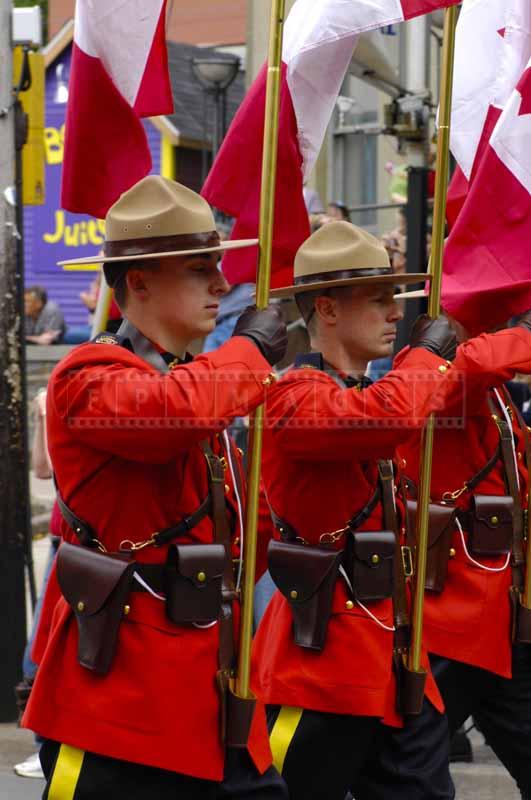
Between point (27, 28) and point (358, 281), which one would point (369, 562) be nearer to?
point (358, 281)

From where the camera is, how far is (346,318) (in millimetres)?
4500

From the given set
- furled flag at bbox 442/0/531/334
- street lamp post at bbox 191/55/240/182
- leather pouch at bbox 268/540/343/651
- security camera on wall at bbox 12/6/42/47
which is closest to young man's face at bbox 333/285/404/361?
furled flag at bbox 442/0/531/334

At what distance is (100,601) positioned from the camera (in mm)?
3570

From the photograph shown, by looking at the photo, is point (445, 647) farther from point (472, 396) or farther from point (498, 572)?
point (472, 396)

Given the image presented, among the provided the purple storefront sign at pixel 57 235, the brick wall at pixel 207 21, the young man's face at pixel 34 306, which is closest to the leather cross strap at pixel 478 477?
the young man's face at pixel 34 306

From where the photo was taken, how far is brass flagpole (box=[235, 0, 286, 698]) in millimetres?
3773

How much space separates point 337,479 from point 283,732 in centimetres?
67

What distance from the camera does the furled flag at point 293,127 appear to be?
485 cm

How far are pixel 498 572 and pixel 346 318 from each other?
1.02 metres

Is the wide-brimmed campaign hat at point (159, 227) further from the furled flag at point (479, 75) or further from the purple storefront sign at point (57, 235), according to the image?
the purple storefront sign at point (57, 235)

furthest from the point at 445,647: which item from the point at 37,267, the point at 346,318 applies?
the point at 37,267

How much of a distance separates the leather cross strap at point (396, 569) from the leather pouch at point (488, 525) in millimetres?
532

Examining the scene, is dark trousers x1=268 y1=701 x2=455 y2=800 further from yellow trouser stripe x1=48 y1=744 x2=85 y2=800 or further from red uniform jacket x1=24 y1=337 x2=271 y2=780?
yellow trouser stripe x1=48 y1=744 x2=85 y2=800

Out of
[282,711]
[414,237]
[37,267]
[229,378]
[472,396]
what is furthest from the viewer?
[37,267]
